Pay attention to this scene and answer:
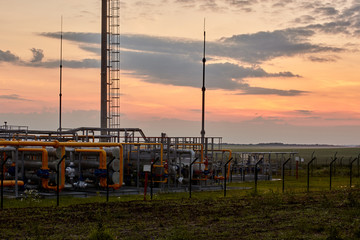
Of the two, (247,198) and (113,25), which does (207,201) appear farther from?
(113,25)

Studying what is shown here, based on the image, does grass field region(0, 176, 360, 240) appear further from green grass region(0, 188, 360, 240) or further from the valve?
the valve

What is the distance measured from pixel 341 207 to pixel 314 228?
517cm

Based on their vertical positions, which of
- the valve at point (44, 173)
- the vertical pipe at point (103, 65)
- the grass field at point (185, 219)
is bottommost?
the grass field at point (185, 219)

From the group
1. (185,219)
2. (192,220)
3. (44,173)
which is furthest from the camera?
(44,173)

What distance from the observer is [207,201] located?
71.5ft

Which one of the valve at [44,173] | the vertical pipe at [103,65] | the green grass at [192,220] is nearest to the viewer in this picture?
the green grass at [192,220]

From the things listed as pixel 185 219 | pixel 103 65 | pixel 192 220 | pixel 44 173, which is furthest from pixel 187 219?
pixel 103 65

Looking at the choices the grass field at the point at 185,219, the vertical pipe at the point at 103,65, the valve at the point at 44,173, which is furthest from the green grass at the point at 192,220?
the vertical pipe at the point at 103,65

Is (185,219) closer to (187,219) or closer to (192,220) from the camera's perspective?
(187,219)

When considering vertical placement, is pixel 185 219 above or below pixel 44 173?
below

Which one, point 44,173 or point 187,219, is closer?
point 187,219

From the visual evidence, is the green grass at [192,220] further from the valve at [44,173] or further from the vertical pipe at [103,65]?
the vertical pipe at [103,65]

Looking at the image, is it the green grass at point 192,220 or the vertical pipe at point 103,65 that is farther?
the vertical pipe at point 103,65

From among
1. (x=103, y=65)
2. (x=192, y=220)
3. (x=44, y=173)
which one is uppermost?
(x=103, y=65)
